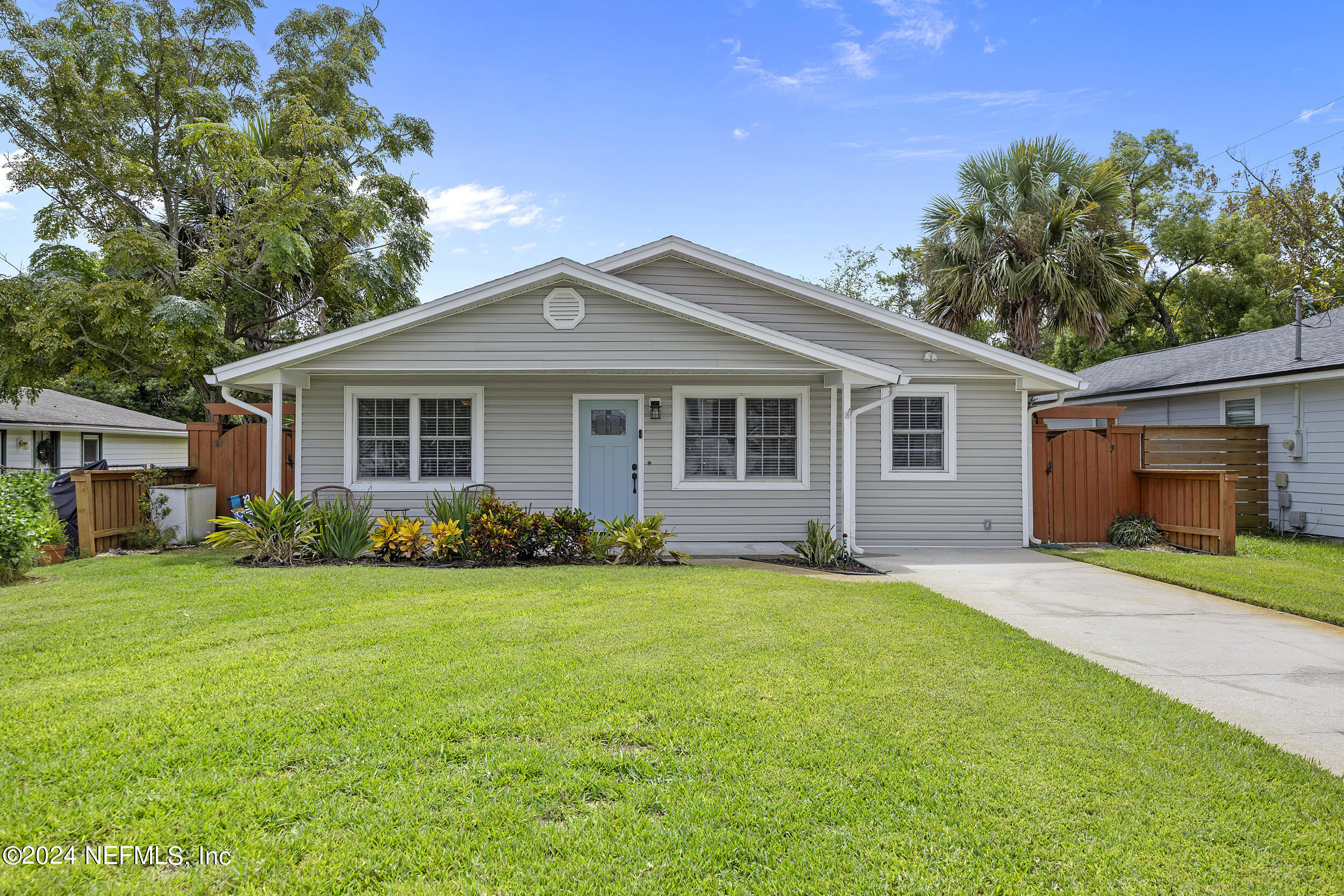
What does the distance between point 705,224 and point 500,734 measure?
2366 centimetres

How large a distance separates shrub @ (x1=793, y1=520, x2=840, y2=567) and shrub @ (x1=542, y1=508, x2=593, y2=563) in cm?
273

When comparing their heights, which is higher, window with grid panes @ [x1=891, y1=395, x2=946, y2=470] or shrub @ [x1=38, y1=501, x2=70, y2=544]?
window with grid panes @ [x1=891, y1=395, x2=946, y2=470]

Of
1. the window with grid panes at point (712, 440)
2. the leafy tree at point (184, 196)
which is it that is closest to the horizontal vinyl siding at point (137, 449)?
the leafy tree at point (184, 196)

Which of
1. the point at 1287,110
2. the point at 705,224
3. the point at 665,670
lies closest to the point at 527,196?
the point at 705,224

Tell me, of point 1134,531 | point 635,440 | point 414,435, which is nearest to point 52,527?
point 414,435

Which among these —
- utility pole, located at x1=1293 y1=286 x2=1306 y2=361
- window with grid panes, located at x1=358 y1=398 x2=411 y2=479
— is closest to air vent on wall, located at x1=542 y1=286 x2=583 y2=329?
window with grid panes, located at x1=358 y1=398 x2=411 y2=479

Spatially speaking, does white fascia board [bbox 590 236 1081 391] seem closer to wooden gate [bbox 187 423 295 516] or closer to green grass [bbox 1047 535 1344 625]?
green grass [bbox 1047 535 1344 625]

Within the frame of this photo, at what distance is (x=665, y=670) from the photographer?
4.21 m

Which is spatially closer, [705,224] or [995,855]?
[995,855]

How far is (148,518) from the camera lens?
1002cm

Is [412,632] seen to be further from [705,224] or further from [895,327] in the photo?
[705,224]

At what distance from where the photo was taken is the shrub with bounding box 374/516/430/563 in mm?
8562

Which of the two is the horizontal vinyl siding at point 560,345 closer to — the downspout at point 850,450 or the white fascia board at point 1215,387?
the downspout at point 850,450

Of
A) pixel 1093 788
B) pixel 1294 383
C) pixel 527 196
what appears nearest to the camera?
pixel 1093 788
